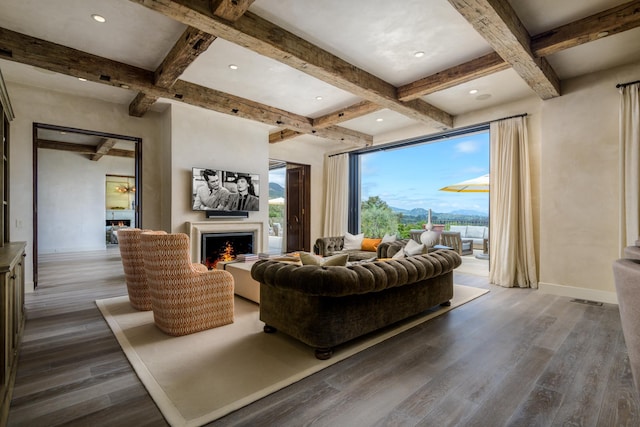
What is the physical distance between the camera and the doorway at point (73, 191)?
8258 millimetres

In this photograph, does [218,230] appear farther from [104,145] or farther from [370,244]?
[104,145]

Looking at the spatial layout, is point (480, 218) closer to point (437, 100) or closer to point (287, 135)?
point (437, 100)

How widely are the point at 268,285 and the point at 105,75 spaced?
10.2ft

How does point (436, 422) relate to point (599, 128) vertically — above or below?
below

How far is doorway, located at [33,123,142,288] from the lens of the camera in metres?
8.26

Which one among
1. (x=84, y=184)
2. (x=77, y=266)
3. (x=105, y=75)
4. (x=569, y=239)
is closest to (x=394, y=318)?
(x=569, y=239)

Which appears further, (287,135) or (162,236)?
(287,135)

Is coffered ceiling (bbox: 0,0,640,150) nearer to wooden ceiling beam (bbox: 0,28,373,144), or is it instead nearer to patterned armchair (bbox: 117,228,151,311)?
wooden ceiling beam (bbox: 0,28,373,144)

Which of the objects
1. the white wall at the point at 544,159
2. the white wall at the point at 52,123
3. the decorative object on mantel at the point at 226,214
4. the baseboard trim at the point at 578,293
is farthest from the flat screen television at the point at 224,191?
the baseboard trim at the point at 578,293

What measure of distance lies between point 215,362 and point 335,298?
3.24 ft

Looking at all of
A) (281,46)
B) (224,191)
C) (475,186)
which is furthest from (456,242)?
(281,46)

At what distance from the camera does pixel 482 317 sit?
3203mm

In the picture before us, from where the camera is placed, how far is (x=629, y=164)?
3.51 metres

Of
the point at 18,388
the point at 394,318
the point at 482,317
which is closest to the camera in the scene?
the point at 18,388
